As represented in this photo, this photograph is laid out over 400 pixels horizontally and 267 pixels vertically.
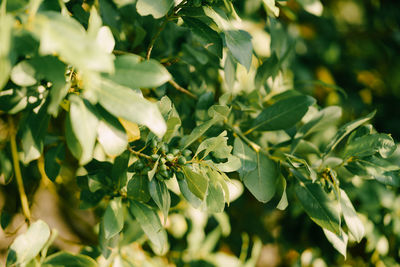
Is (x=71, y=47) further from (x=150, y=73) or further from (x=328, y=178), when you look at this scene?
(x=328, y=178)

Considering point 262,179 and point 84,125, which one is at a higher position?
point 84,125

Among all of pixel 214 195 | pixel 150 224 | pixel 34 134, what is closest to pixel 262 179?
pixel 214 195

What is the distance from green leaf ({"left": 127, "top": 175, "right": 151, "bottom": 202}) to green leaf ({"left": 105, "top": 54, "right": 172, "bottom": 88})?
264mm

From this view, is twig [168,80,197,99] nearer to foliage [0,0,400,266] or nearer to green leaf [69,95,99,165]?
foliage [0,0,400,266]

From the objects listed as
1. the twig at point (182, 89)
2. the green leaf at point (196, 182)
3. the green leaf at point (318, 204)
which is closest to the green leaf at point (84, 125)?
the green leaf at point (196, 182)

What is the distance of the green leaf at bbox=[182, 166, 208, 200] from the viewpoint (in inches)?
23.8

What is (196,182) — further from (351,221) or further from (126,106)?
(351,221)

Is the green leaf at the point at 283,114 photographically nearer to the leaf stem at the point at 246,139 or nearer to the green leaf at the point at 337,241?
the leaf stem at the point at 246,139

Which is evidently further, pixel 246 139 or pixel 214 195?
pixel 246 139

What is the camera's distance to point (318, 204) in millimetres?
772

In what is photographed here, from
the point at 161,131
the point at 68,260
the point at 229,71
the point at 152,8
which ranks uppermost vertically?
the point at 152,8

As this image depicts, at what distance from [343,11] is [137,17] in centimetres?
172

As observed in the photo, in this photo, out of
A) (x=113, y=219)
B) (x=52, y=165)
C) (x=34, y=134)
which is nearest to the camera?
(x=34, y=134)

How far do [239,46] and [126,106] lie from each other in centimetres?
30
